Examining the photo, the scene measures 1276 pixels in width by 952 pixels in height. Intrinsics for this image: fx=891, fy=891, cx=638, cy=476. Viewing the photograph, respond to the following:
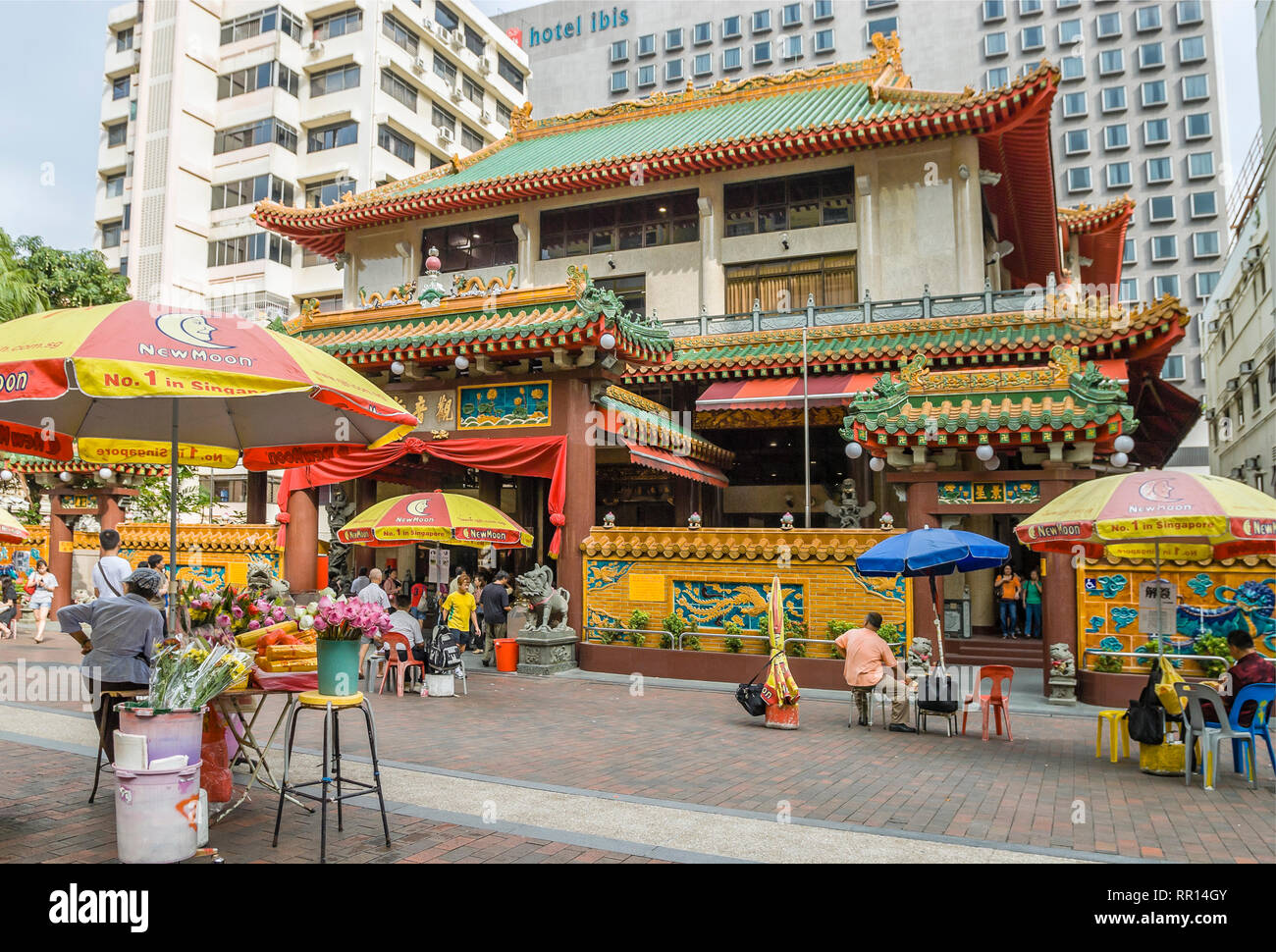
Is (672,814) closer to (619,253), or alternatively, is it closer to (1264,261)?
(619,253)

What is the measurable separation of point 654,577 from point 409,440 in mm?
5382

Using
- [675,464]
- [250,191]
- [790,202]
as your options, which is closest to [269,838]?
[675,464]

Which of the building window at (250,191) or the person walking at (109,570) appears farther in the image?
the building window at (250,191)

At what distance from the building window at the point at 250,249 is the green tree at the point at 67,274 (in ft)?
32.6

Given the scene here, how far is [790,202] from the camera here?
2372cm

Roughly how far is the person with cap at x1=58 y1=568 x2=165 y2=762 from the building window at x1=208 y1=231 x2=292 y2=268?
4260cm

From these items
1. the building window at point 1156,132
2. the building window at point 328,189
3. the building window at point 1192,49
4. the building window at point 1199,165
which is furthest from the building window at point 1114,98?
Answer: the building window at point 328,189

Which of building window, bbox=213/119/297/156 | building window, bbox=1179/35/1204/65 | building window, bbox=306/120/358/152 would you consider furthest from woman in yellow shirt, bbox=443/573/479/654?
building window, bbox=1179/35/1204/65

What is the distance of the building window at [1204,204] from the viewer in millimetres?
58969

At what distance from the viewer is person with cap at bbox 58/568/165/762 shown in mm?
6398

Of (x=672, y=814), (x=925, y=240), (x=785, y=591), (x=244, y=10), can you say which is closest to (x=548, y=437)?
(x=785, y=591)

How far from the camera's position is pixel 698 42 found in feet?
245

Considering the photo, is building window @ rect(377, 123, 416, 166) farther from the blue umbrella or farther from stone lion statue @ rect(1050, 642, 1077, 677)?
stone lion statue @ rect(1050, 642, 1077, 677)

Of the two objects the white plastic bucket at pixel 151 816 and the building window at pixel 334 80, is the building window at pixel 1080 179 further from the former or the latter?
the white plastic bucket at pixel 151 816
